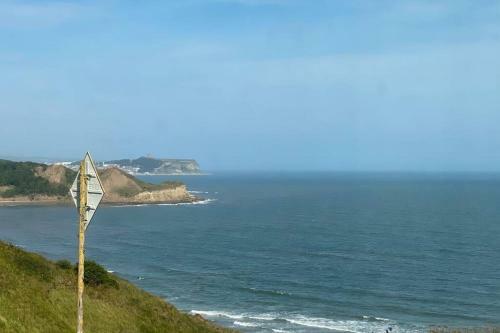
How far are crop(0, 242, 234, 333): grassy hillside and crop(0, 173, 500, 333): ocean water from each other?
15886mm

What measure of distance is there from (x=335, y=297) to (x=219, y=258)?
23.2 metres

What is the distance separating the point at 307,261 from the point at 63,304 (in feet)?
166

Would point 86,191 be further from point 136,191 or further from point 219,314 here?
point 136,191

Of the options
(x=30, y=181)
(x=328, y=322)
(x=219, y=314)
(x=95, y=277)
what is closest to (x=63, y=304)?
(x=95, y=277)

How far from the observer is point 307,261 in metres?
68.1

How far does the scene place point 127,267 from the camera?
65.1 meters

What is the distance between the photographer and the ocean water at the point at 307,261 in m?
46.2

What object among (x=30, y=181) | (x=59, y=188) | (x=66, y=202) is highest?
(x=30, y=181)

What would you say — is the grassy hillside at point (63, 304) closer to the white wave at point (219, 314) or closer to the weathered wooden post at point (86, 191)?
the weathered wooden post at point (86, 191)

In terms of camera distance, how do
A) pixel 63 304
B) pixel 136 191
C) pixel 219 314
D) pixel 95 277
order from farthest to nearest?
pixel 136 191, pixel 219 314, pixel 95 277, pixel 63 304

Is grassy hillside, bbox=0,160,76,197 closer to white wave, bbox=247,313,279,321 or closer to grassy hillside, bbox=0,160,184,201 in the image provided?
grassy hillside, bbox=0,160,184,201

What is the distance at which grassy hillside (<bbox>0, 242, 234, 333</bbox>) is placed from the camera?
1672cm

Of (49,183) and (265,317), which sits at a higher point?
(49,183)

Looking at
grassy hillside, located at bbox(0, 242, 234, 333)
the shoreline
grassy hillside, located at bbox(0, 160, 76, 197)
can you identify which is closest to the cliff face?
the shoreline
